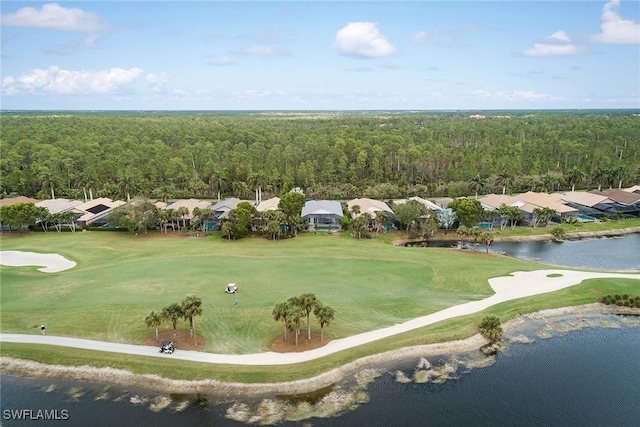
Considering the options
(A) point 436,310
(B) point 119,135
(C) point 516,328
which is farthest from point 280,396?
(B) point 119,135

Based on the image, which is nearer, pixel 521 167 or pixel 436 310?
pixel 436 310

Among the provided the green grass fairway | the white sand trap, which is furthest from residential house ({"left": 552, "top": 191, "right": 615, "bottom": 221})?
the white sand trap

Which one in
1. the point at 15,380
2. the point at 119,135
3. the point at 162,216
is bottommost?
the point at 15,380

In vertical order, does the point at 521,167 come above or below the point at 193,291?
above

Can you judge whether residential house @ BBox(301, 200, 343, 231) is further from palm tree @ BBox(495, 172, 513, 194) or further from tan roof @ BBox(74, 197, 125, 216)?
palm tree @ BBox(495, 172, 513, 194)

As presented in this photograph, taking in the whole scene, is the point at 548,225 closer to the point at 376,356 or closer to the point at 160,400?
the point at 376,356

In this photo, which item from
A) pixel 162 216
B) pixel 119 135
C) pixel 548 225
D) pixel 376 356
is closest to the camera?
pixel 376 356

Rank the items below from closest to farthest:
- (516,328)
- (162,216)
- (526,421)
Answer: (526,421) < (516,328) < (162,216)

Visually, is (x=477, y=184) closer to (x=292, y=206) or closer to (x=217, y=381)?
(x=292, y=206)
